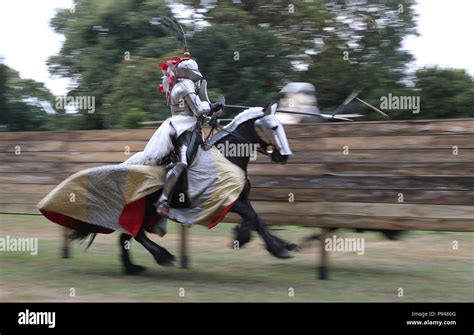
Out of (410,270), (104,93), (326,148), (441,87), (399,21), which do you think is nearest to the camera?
(326,148)

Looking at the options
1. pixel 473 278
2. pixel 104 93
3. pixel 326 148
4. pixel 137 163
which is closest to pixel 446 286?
pixel 473 278

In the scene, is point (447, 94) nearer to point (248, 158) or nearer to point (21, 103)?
point (248, 158)

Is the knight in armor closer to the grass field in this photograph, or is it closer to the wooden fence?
the wooden fence

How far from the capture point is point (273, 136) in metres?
9.98

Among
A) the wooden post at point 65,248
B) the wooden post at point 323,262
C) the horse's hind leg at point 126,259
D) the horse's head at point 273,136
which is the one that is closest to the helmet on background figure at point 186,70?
the horse's head at point 273,136

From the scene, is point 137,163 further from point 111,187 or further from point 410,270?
point 410,270

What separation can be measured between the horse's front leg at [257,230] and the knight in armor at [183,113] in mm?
867

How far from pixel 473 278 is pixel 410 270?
101 centimetres

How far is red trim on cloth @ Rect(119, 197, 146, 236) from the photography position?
1012cm

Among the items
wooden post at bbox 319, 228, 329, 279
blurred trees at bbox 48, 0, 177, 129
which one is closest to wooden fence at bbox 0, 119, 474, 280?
wooden post at bbox 319, 228, 329, 279

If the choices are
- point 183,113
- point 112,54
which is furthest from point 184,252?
point 112,54

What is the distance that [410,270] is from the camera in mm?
10961

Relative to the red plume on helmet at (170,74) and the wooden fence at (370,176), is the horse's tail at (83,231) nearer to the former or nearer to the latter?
the wooden fence at (370,176)

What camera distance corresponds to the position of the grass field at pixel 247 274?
29.7 ft
